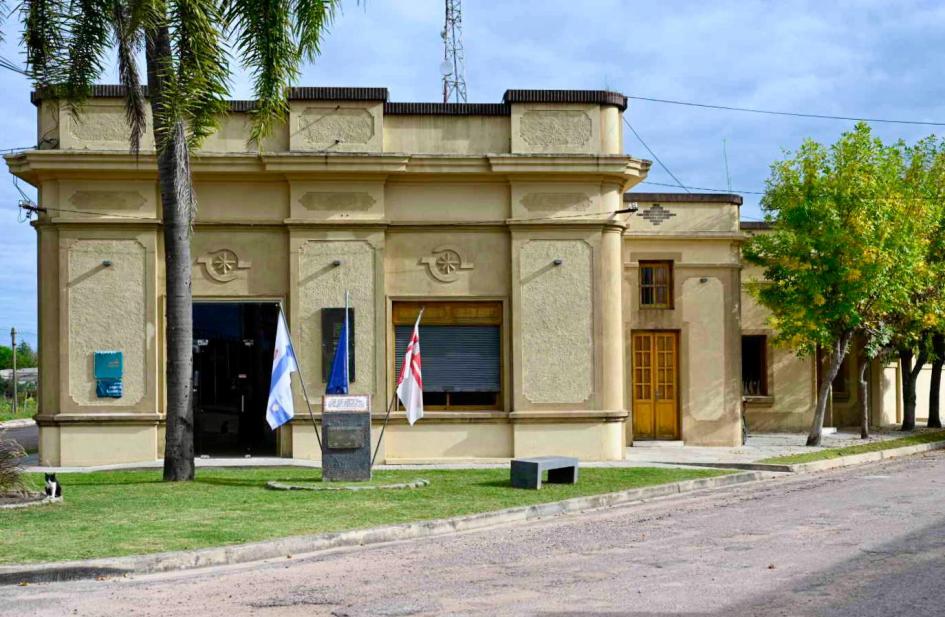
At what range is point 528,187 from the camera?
2003 cm

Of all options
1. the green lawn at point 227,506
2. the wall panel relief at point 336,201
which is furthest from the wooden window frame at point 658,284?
the wall panel relief at point 336,201

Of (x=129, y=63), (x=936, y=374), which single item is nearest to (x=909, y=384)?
(x=936, y=374)

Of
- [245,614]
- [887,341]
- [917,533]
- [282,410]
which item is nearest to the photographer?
[245,614]

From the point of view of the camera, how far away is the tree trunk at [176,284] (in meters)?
15.4

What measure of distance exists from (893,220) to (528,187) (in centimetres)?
828

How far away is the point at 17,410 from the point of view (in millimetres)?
46969

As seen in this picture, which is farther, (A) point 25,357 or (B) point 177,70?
(A) point 25,357

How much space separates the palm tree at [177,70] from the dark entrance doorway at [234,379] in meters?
4.28

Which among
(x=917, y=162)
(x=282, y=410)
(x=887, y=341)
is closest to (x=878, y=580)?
(x=282, y=410)

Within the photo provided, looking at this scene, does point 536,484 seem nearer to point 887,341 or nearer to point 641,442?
point 641,442

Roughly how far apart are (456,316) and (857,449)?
8.43 metres

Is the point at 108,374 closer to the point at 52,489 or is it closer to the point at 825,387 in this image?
the point at 52,489

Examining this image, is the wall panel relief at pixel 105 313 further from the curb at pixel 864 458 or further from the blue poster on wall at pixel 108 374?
the curb at pixel 864 458

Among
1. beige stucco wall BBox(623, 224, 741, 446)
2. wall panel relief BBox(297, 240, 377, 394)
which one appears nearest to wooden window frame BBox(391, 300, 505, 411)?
wall panel relief BBox(297, 240, 377, 394)
